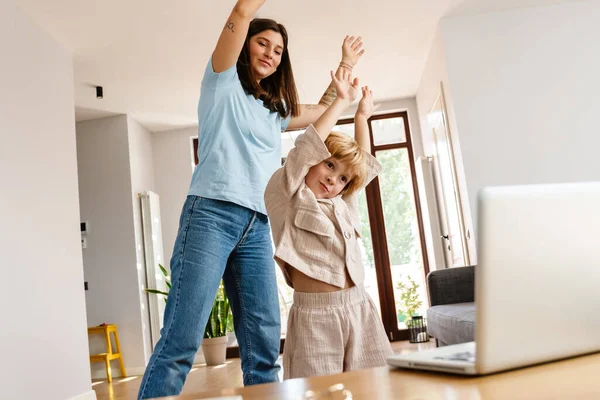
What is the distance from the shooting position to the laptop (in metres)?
0.59

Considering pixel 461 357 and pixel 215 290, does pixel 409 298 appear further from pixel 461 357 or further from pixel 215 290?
pixel 461 357

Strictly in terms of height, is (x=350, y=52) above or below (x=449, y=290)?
above

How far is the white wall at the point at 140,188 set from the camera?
584 cm

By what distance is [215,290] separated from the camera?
1.52 m

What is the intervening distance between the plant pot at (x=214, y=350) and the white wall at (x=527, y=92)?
2817 mm

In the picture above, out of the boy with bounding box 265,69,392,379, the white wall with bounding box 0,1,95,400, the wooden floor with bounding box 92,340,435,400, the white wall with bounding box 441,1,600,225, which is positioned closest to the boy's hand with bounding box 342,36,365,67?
the boy with bounding box 265,69,392,379

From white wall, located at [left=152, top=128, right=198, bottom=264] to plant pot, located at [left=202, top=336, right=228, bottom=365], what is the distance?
45.4 inches

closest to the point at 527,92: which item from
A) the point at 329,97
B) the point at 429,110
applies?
the point at 429,110

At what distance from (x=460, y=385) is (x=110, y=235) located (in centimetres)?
563

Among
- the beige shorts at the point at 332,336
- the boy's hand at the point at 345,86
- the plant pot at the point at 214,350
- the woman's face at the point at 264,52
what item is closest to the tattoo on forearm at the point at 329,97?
the woman's face at the point at 264,52

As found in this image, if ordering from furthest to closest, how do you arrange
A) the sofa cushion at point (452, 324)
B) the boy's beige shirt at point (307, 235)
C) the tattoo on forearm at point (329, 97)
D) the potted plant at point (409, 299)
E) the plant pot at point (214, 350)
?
the potted plant at point (409, 299) < the plant pot at point (214, 350) < the sofa cushion at point (452, 324) < the tattoo on forearm at point (329, 97) < the boy's beige shirt at point (307, 235)

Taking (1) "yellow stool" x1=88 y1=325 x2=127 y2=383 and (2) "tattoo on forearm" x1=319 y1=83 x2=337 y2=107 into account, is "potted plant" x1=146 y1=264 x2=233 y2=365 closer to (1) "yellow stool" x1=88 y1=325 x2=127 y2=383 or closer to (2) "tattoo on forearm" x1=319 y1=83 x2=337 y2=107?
(1) "yellow stool" x1=88 y1=325 x2=127 y2=383

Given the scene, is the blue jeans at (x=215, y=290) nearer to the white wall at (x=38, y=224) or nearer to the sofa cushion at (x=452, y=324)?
the sofa cushion at (x=452, y=324)

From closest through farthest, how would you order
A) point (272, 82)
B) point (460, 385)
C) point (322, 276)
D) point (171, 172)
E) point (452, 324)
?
point (460, 385)
point (322, 276)
point (272, 82)
point (452, 324)
point (171, 172)
